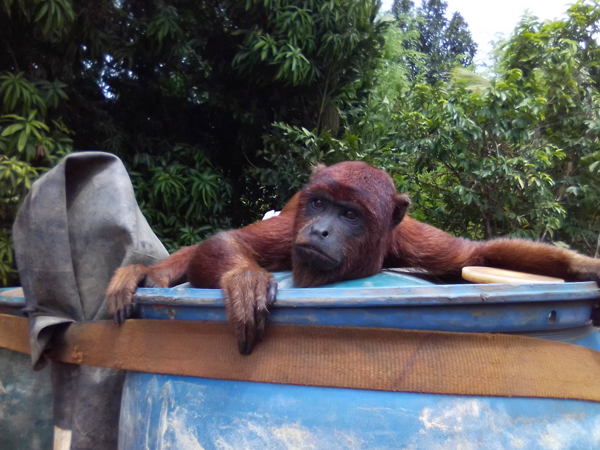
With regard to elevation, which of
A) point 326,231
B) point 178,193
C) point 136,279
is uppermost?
point 326,231

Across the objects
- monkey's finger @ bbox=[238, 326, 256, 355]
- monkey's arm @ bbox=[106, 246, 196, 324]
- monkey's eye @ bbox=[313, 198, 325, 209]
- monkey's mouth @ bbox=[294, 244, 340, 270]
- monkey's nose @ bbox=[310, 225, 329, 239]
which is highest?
monkey's eye @ bbox=[313, 198, 325, 209]

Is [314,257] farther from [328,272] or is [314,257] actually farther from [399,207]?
[399,207]

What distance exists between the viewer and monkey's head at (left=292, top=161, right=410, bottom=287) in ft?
8.46

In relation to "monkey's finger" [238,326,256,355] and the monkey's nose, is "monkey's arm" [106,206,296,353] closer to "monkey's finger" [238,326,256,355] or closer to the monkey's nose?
"monkey's finger" [238,326,256,355]

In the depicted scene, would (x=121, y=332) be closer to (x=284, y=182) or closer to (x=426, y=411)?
(x=426, y=411)

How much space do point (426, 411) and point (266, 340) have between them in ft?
1.65

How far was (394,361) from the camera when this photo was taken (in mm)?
1495

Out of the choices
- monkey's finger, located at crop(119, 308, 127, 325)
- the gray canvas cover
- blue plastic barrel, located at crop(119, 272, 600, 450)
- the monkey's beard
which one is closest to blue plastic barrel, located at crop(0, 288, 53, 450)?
the gray canvas cover

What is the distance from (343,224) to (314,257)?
29 centimetres

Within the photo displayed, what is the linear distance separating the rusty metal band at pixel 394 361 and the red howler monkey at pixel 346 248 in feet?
2.25

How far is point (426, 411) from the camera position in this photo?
1.47m

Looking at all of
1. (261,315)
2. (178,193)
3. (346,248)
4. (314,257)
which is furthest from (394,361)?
(178,193)

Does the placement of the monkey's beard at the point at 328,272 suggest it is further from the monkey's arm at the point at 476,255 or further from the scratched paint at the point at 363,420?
the scratched paint at the point at 363,420

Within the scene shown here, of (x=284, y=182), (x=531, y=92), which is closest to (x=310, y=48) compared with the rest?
(x=284, y=182)
